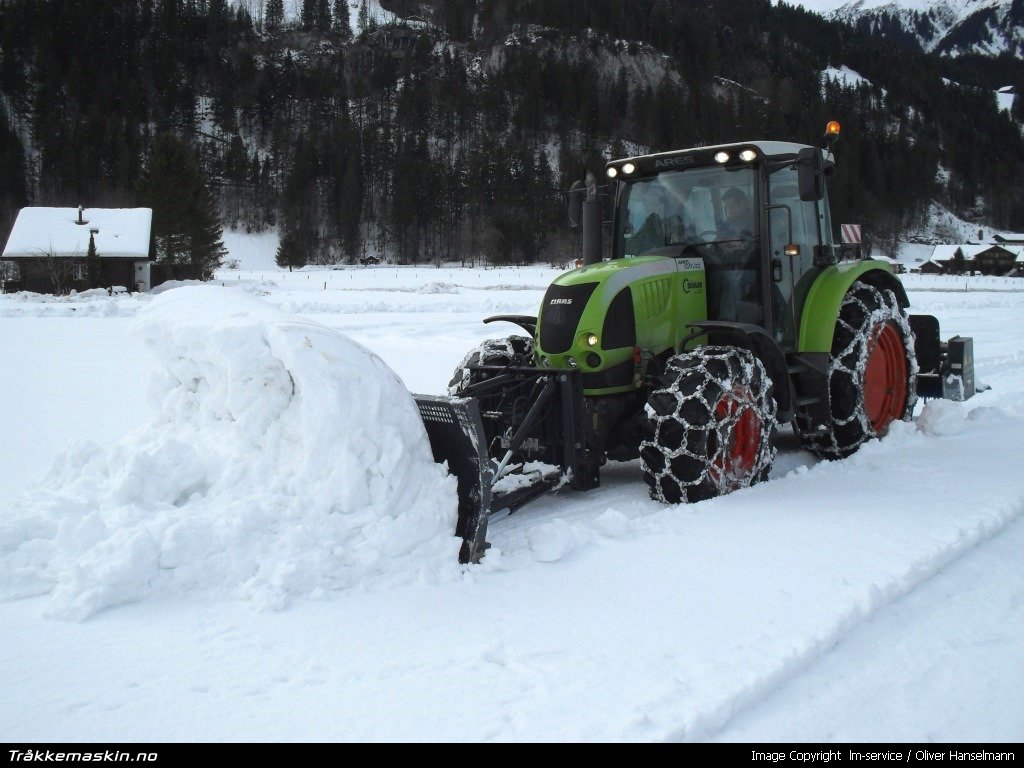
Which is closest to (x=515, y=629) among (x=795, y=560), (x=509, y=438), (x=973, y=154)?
(x=795, y=560)

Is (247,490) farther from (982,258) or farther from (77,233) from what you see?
(982,258)

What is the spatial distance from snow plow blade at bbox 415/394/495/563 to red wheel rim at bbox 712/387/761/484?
4.68ft

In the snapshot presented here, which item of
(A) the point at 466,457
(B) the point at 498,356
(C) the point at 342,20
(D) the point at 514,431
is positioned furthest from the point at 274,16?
(A) the point at 466,457

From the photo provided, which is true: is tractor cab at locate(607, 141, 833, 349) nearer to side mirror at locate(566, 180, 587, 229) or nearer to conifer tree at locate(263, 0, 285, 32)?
side mirror at locate(566, 180, 587, 229)

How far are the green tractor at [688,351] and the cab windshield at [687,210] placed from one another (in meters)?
0.01

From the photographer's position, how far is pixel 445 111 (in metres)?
101

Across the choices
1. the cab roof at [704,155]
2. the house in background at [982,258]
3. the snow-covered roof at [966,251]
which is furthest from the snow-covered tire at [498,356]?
the snow-covered roof at [966,251]

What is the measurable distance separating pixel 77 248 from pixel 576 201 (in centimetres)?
3837

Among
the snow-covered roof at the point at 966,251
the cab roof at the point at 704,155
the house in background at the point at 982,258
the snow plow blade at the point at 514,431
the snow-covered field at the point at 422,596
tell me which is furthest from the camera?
the snow-covered roof at the point at 966,251

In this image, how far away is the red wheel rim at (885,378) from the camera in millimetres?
6215

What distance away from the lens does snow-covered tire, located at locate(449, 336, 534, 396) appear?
223 inches

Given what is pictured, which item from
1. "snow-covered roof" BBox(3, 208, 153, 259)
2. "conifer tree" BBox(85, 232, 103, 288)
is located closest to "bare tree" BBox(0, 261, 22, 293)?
"snow-covered roof" BBox(3, 208, 153, 259)

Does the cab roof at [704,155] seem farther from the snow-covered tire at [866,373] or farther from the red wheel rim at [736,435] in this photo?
the red wheel rim at [736,435]
